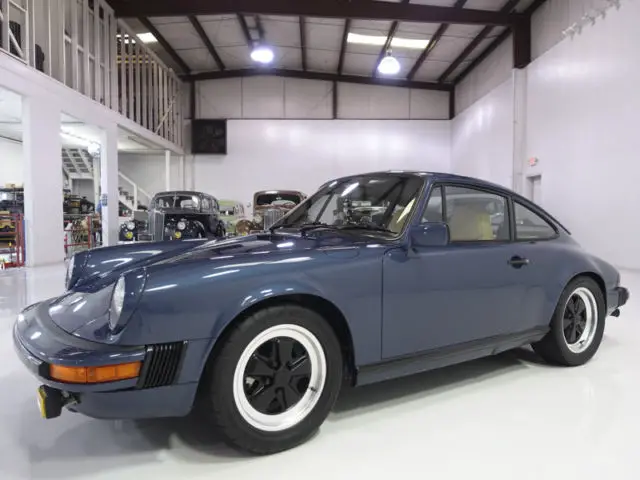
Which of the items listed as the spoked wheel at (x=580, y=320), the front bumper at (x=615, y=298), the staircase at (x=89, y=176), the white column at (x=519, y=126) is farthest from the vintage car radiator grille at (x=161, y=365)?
the staircase at (x=89, y=176)

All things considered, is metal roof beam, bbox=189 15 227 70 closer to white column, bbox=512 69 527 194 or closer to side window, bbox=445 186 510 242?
white column, bbox=512 69 527 194

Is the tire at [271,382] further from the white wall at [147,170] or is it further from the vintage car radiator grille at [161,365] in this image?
the white wall at [147,170]

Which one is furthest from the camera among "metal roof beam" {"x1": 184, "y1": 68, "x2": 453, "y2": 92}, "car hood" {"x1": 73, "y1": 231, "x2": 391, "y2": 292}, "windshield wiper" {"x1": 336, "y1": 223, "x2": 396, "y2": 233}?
"metal roof beam" {"x1": 184, "y1": 68, "x2": 453, "y2": 92}

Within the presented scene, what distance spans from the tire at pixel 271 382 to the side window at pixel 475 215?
995 mm

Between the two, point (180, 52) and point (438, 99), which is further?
point (438, 99)

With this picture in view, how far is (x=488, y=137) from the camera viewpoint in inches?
578

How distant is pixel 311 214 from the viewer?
2924 mm

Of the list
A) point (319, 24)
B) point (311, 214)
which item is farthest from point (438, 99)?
point (311, 214)

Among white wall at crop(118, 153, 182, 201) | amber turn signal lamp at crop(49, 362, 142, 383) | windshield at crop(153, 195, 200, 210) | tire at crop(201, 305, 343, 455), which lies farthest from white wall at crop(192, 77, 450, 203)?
amber turn signal lamp at crop(49, 362, 142, 383)

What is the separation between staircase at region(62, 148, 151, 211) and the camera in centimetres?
1786

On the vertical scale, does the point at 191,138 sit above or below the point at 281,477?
above

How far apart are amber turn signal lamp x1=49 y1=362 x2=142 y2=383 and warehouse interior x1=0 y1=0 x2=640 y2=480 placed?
41 cm

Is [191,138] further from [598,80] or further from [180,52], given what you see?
[598,80]

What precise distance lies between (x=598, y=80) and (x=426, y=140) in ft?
31.1
